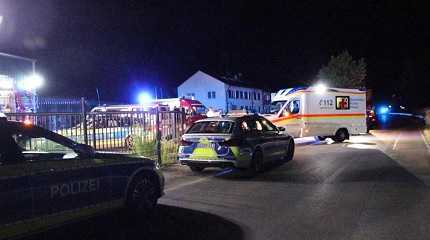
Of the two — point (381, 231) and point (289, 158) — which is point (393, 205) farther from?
point (289, 158)

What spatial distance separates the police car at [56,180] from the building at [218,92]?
56.0 m

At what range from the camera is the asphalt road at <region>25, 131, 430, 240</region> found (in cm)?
654

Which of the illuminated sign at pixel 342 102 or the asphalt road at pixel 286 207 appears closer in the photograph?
the asphalt road at pixel 286 207

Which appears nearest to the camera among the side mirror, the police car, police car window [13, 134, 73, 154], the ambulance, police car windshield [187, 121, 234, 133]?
the police car

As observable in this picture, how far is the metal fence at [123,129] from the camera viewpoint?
451 inches

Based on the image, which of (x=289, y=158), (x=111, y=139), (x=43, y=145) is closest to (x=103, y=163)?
(x=43, y=145)

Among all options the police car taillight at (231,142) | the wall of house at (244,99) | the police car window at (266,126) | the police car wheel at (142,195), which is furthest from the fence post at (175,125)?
the wall of house at (244,99)

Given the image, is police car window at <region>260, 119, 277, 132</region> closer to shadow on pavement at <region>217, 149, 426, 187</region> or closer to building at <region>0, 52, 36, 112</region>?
shadow on pavement at <region>217, 149, 426, 187</region>

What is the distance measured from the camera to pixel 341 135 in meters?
22.5

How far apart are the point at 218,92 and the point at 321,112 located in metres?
44.6

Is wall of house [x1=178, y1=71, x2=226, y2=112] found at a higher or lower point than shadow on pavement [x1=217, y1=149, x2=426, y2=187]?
higher

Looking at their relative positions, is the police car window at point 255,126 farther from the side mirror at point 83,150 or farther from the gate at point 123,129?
the side mirror at point 83,150

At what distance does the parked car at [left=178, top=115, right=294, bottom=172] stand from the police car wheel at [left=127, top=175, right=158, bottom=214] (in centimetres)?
389


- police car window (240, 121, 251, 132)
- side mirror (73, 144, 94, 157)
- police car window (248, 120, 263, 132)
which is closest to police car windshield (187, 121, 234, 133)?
police car window (240, 121, 251, 132)
